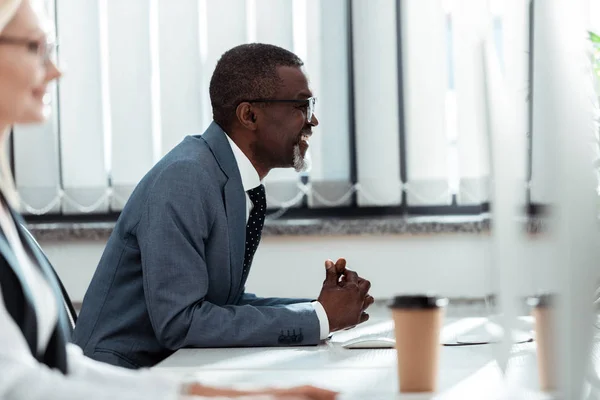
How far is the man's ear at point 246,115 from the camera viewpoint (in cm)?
199

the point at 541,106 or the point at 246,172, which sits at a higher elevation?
the point at 541,106

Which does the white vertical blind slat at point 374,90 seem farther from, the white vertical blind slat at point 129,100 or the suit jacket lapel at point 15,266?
the suit jacket lapel at point 15,266

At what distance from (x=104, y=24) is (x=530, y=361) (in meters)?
2.53

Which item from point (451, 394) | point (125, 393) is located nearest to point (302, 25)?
point (451, 394)

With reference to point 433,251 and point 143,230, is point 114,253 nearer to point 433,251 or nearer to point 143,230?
point 143,230

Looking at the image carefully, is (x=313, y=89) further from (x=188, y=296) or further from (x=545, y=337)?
(x=545, y=337)

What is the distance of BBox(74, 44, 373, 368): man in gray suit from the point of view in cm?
151

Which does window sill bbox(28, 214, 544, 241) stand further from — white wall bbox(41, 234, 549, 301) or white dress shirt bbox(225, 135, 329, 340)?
white dress shirt bbox(225, 135, 329, 340)

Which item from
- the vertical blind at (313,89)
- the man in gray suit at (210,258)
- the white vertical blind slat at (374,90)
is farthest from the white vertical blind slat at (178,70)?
the man in gray suit at (210,258)

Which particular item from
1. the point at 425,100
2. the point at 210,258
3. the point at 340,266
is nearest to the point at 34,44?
the point at 210,258

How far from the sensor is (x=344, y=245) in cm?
284

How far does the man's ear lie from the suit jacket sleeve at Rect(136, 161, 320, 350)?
1.33 feet

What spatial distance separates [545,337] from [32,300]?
0.50m

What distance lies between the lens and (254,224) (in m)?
1.90
